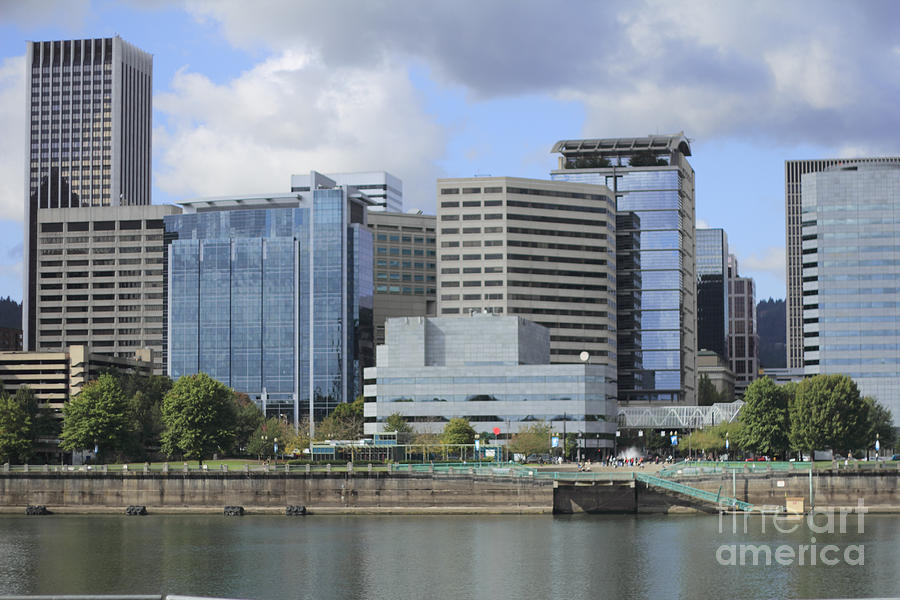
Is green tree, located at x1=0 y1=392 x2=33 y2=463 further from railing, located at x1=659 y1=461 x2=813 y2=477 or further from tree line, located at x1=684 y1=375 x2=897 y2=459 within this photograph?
tree line, located at x1=684 y1=375 x2=897 y2=459

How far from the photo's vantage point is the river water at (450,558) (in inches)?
3558

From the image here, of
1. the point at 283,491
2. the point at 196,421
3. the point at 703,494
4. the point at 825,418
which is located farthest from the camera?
the point at 825,418

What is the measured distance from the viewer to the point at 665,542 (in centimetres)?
11344

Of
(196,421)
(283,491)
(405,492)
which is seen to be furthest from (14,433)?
(405,492)

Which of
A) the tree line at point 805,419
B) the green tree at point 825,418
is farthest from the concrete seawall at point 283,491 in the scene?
the green tree at point 825,418

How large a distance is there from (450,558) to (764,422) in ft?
332

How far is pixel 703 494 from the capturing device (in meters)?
140

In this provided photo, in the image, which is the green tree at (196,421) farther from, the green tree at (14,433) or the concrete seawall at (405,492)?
the concrete seawall at (405,492)

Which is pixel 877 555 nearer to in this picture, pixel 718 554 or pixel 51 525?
pixel 718 554

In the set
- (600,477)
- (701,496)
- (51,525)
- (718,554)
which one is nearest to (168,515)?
(51,525)

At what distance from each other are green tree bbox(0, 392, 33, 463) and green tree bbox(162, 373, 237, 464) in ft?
67.5

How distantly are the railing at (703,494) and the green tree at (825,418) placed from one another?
53.4 meters

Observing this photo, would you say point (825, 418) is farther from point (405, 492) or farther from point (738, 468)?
point (405, 492)

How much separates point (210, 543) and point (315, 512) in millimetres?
31097
